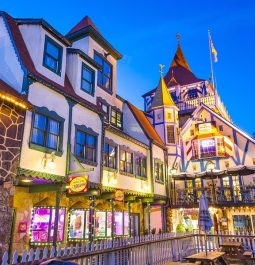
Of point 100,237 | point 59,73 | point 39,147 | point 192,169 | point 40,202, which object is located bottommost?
point 100,237

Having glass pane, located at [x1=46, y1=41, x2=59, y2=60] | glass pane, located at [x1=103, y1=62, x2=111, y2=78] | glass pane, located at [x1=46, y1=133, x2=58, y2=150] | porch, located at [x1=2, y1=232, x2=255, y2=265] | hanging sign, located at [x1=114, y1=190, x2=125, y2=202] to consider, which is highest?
glass pane, located at [x1=103, y1=62, x2=111, y2=78]

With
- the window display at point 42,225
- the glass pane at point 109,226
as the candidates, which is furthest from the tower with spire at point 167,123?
the window display at point 42,225

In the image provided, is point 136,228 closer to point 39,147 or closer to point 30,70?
point 39,147

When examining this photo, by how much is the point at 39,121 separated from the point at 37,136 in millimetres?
696

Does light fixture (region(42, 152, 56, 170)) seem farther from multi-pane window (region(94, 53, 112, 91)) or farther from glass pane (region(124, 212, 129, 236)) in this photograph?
glass pane (region(124, 212, 129, 236))

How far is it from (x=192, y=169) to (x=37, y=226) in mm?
18399


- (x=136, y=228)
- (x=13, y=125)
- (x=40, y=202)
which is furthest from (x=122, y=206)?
(x=13, y=125)

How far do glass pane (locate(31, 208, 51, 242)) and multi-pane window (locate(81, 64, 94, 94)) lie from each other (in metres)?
6.94

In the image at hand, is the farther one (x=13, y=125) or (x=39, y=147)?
(x=39, y=147)

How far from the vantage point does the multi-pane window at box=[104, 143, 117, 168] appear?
54.6ft

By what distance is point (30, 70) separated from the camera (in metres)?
11.2

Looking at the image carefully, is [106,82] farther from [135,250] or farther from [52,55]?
[135,250]

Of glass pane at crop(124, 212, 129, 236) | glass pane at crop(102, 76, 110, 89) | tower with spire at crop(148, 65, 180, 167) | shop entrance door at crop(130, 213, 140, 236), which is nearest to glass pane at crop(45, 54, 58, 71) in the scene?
glass pane at crop(102, 76, 110, 89)

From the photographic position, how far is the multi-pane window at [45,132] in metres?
11.1
